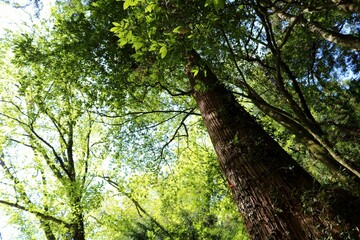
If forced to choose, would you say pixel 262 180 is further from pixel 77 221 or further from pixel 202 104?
pixel 77 221

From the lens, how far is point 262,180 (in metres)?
3.14

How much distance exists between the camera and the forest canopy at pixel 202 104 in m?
2.78

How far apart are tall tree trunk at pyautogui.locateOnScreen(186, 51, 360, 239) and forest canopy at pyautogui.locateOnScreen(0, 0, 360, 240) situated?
0.5 inches

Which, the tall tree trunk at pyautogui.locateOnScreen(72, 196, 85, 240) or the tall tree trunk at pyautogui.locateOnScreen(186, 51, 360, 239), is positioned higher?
the tall tree trunk at pyautogui.locateOnScreen(72, 196, 85, 240)

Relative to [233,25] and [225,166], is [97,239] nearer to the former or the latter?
[225,166]

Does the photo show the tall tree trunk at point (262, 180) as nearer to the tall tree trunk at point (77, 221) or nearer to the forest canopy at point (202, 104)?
the forest canopy at point (202, 104)

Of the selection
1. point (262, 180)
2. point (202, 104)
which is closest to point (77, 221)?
point (202, 104)

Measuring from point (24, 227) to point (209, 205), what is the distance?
8.57m

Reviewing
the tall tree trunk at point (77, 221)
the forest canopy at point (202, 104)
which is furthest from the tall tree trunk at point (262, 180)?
the tall tree trunk at point (77, 221)

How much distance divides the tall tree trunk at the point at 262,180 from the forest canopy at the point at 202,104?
0.01 metres

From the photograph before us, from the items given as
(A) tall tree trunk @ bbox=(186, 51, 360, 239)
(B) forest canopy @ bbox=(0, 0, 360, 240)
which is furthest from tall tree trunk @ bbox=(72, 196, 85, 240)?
(A) tall tree trunk @ bbox=(186, 51, 360, 239)

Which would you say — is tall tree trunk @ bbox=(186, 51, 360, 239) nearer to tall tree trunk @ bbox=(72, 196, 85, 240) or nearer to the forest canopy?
the forest canopy

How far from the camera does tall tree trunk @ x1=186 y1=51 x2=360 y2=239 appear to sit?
2.63m

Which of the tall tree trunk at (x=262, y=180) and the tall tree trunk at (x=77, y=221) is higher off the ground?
the tall tree trunk at (x=77, y=221)
